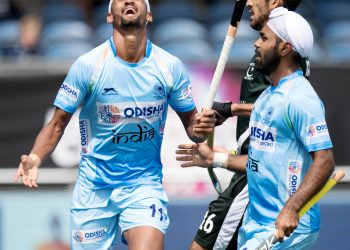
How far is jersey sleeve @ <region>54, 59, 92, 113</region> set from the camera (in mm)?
6641

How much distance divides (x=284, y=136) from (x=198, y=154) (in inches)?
40.6

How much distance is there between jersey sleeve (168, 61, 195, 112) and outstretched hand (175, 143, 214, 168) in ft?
1.16

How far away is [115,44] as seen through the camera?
22.2 feet

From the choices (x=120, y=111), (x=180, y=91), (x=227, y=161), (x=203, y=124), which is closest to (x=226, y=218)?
(x=227, y=161)

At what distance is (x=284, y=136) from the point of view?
575cm

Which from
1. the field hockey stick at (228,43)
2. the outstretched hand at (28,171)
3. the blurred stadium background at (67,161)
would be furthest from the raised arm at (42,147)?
the blurred stadium background at (67,161)

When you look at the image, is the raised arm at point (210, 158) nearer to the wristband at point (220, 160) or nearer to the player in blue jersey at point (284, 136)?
the wristband at point (220, 160)

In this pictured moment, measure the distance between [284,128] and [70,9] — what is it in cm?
609

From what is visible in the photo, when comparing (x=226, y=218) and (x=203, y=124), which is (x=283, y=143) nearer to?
(x=203, y=124)

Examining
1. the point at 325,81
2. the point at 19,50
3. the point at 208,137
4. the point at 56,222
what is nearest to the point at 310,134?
the point at 208,137

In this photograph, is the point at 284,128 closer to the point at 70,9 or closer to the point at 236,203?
the point at 236,203

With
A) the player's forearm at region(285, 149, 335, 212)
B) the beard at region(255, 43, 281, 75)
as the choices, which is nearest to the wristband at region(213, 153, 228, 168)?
the beard at region(255, 43, 281, 75)

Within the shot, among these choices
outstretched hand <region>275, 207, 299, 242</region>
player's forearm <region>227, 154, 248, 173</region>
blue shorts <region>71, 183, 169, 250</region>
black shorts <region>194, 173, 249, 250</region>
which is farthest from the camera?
black shorts <region>194, 173, 249, 250</region>

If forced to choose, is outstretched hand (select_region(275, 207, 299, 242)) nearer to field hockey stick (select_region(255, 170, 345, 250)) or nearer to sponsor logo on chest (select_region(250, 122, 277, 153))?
field hockey stick (select_region(255, 170, 345, 250))
